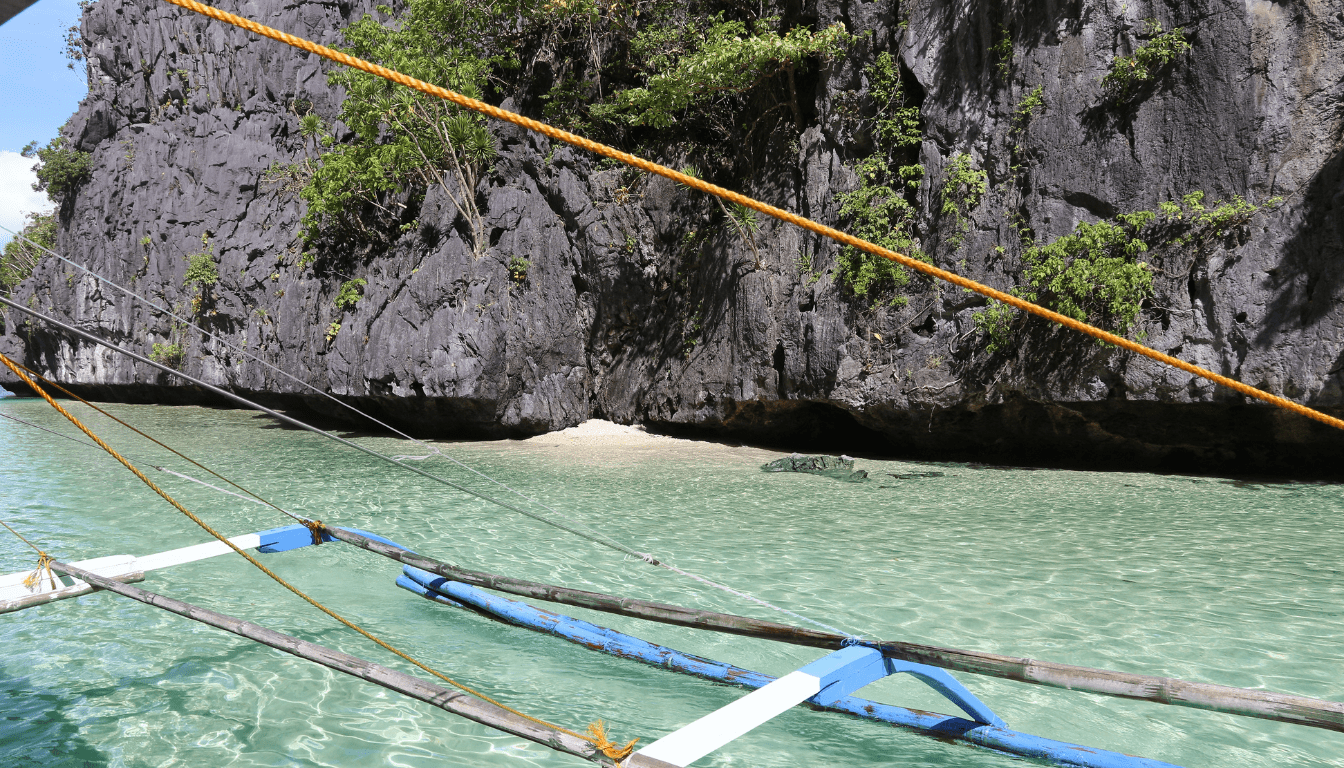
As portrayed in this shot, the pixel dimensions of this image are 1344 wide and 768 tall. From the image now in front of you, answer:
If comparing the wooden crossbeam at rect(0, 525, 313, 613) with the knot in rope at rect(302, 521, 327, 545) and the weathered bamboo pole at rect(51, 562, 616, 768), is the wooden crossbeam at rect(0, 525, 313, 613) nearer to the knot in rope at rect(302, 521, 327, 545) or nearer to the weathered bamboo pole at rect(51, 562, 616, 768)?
the knot in rope at rect(302, 521, 327, 545)

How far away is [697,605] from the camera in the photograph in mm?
5773

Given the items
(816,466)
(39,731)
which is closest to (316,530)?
(39,731)

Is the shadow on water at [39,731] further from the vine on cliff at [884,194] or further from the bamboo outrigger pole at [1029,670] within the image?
the vine on cliff at [884,194]

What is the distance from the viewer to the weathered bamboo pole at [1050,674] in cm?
254

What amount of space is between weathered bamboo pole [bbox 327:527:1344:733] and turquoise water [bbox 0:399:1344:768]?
1.73 feet

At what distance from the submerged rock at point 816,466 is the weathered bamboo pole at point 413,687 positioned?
10.0 metres

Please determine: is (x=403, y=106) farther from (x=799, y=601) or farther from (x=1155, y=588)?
(x=1155, y=588)

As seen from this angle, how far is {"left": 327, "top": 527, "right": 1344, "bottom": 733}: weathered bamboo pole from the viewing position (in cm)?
254

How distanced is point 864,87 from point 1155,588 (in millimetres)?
12864

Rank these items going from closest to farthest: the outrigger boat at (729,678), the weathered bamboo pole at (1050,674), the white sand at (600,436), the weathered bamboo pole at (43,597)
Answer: the weathered bamboo pole at (1050,674), the outrigger boat at (729,678), the weathered bamboo pole at (43,597), the white sand at (600,436)

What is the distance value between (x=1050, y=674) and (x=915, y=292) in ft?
41.7

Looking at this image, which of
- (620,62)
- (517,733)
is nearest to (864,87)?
(620,62)

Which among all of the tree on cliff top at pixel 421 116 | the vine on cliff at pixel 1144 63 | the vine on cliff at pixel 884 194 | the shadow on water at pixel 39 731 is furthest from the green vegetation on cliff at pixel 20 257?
the vine on cliff at pixel 1144 63

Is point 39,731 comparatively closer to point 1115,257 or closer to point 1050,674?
point 1050,674
